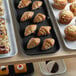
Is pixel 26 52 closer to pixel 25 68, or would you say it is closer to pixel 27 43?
pixel 27 43

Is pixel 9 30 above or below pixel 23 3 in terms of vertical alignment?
below

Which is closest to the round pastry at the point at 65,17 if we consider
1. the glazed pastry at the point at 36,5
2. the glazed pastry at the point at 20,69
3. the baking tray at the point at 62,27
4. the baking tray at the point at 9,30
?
the baking tray at the point at 62,27

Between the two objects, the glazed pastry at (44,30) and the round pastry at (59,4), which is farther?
the round pastry at (59,4)

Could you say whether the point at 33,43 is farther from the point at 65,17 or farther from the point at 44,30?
the point at 65,17

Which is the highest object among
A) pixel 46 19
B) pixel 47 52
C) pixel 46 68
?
pixel 46 19

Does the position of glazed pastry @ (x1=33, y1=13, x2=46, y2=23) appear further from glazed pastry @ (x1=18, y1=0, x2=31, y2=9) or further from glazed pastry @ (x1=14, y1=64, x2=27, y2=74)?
glazed pastry @ (x1=14, y1=64, x2=27, y2=74)

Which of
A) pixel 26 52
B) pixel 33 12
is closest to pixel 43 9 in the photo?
pixel 33 12

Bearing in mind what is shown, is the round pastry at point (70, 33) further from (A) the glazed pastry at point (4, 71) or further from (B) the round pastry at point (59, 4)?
(A) the glazed pastry at point (4, 71)

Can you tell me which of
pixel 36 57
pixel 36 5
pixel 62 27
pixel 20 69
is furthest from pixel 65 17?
pixel 20 69

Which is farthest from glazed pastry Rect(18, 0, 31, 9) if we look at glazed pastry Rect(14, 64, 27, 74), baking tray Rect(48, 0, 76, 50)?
glazed pastry Rect(14, 64, 27, 74)
